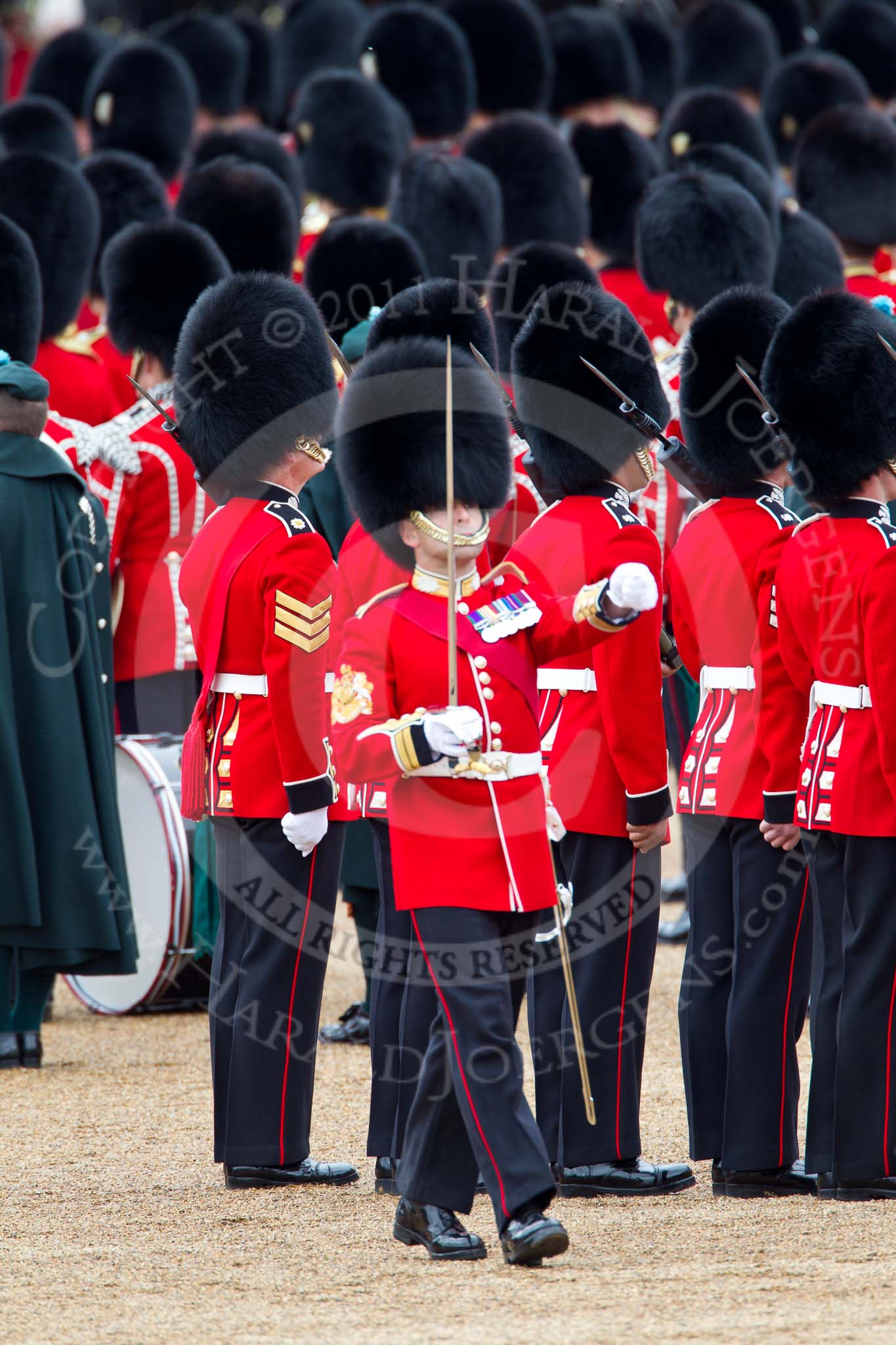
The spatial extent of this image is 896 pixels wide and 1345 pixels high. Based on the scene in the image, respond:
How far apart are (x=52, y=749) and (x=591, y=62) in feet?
21.5

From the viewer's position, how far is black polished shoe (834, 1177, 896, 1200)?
358cm

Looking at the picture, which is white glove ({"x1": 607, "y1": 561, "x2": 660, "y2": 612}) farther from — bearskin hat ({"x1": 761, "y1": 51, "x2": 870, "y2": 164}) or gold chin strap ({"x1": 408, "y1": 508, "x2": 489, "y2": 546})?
bearskin hat ({"x1": 761, "y1": 51, "x2": 870, "y2": 164})

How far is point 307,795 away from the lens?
3.73 m

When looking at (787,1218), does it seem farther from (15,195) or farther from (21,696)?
(15,195)

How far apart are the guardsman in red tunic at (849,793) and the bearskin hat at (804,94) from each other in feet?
19.3

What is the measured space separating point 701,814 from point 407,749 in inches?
31.1

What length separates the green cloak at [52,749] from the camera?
478 cm

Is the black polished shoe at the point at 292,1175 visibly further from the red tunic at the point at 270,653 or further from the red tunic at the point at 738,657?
the red tunic at the point at 738,657

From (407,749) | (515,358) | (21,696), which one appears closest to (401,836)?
(407,749)

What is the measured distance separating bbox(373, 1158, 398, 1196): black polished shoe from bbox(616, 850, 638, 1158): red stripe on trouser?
359 mm

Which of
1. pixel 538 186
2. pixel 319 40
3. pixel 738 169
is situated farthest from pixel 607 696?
pixel 319 40

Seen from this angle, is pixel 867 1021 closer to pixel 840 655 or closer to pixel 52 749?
pixel 840 655

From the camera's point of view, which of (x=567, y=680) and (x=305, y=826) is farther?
(x=567, y=680)

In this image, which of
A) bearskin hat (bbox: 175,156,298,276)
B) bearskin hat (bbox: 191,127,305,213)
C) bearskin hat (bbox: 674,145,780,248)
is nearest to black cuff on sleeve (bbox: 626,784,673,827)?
bearskin hat (bbox: 674,145,780,248)
